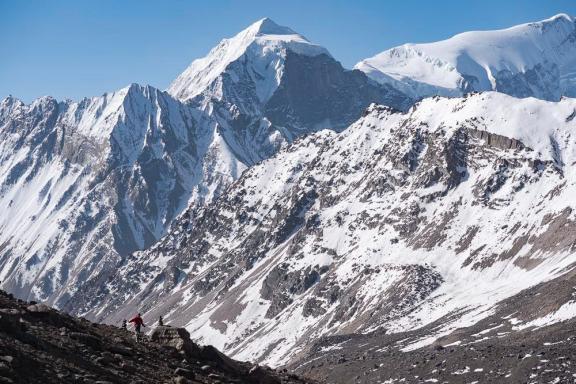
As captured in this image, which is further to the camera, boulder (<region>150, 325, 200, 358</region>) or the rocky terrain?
the rocky terrain

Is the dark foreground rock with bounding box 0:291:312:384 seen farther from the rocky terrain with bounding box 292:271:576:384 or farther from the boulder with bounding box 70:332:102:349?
the rocky terrain with bounding box 292:271:576:384

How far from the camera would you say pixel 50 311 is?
4391cm

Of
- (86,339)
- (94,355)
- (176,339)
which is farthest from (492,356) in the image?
(94,355)

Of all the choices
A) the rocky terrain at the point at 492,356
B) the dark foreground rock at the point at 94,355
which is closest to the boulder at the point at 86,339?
the dark foreground rock at the point at 94,355

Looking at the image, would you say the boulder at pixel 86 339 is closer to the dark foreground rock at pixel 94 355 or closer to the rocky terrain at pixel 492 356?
the dark foreground rock at pixel 94 355

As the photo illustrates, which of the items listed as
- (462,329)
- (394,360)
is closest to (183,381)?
(394,360)

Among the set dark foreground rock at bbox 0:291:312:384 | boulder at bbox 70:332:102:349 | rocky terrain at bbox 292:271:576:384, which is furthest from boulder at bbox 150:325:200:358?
rocky terrain at bbox 292:271:576:384

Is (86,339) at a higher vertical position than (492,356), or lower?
higher

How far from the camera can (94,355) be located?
127ft

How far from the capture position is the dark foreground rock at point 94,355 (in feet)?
110

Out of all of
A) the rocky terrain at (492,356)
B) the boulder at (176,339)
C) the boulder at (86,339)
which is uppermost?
the boulder at (86,339)

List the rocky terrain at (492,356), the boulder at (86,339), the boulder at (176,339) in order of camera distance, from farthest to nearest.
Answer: the rocky terrain at (492,356)
the boulder at (176,339)
the boulder at (86,339)

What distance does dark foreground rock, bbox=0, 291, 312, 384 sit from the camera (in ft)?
110

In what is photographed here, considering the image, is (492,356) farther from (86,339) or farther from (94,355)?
(94,355)
